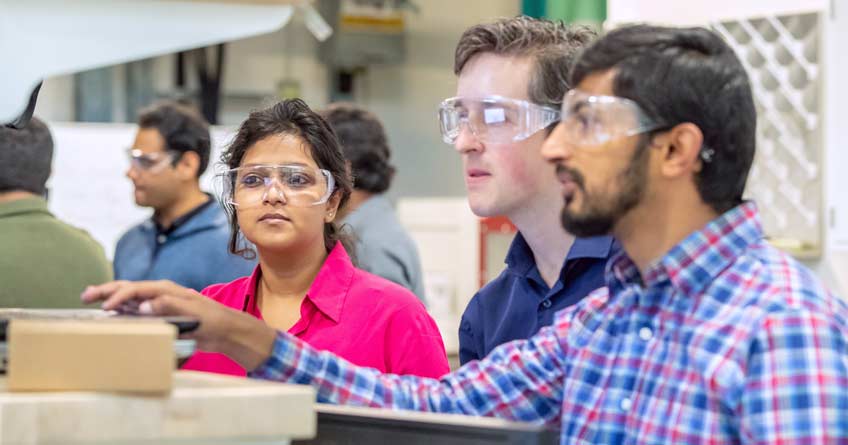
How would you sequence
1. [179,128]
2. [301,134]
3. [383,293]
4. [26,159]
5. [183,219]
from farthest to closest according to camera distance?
[179,128], [183,219], [26,159], [301,134], [383,293]

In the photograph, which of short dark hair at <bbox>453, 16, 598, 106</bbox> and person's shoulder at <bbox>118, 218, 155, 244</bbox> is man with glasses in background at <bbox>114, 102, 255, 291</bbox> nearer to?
person's shoulder at <bbox>118, 218, 155, 244</bbox>

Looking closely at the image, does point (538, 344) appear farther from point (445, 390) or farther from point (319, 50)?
point (319, 50)

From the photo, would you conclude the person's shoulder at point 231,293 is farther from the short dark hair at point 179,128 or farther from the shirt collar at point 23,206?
the short dark hair at point 179,128

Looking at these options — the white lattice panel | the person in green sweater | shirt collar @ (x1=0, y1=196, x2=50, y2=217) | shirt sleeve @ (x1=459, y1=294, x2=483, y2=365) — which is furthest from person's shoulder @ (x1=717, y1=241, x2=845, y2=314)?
the white lattice panel

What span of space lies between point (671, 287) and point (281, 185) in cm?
99

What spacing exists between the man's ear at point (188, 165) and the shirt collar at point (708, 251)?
8.91 feet

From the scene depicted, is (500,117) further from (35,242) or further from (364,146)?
(364,146)

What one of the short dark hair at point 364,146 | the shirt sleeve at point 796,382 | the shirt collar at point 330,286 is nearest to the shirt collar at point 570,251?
the shirt collar at point 330,286

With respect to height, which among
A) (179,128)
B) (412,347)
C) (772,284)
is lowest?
(412,347)

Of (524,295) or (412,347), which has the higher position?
(524,295)

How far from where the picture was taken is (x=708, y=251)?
4.20ft

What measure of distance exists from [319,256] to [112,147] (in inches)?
153

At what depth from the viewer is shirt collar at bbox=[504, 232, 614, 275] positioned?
69.6 inches

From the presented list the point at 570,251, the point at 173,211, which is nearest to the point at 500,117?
the point at 570,251
